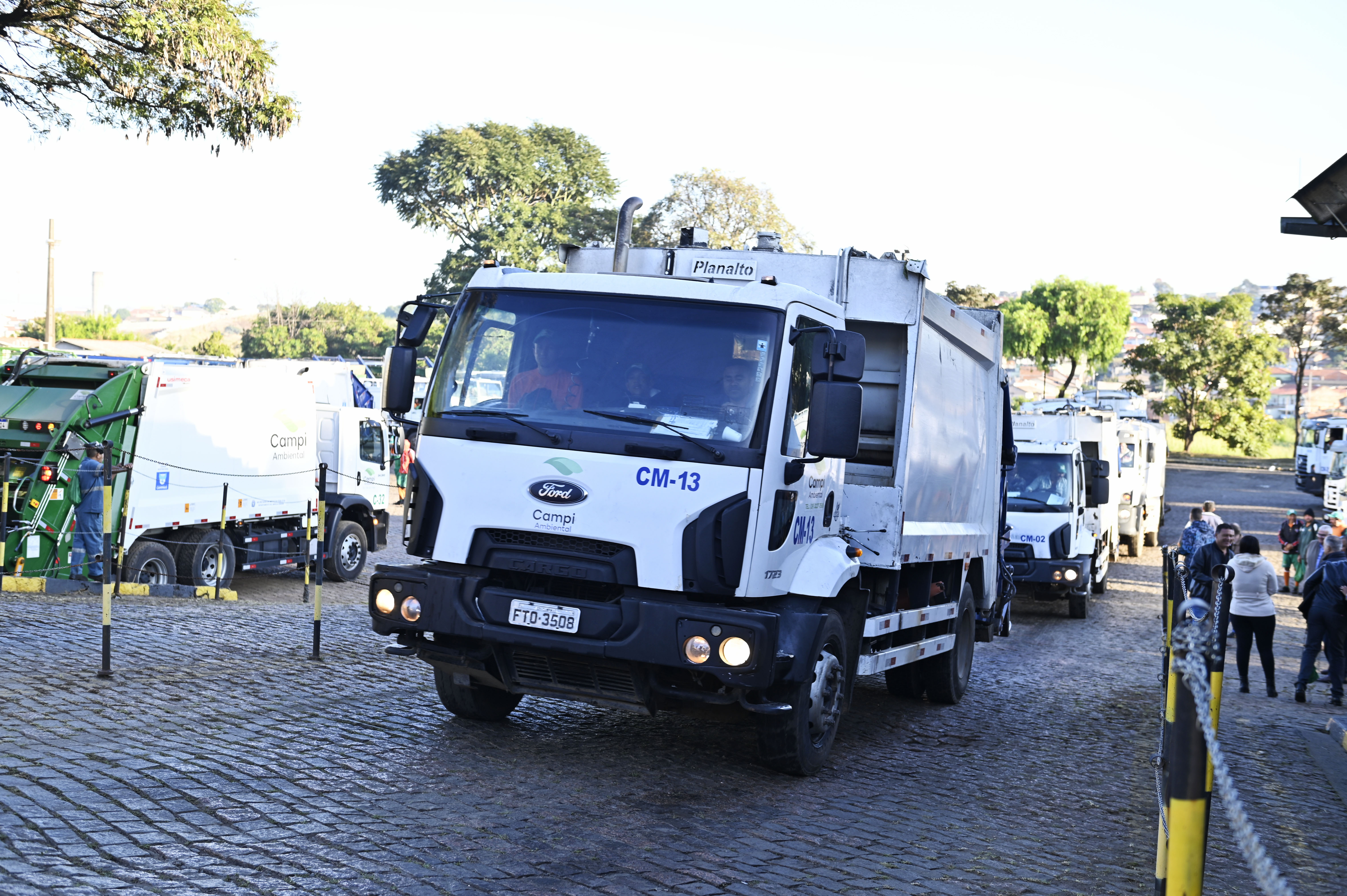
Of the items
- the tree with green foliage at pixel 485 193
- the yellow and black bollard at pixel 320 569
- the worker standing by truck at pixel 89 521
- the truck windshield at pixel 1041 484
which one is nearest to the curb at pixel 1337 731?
the truck windshield at pixel 1041 484

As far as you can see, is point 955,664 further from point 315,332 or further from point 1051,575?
point 315,332

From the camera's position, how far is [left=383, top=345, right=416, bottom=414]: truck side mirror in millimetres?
7332

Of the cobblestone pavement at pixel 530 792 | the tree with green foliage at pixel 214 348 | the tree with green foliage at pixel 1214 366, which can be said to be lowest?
the cobblestone pavement at pixel 530 792

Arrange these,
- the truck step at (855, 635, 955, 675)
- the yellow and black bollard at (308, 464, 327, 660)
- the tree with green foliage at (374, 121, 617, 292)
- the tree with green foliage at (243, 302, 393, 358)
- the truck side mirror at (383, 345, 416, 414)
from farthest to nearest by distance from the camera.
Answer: the tree with green foliage at (243, 302, 393, 358)
the tree with green foliage at (374, 121, 617, 292)
the yellow and black bollard at (308, 464, 327, 660)
the truck step at (855, 635, 955, 675)
the truck side mirror at (383, 345, 416, 414)

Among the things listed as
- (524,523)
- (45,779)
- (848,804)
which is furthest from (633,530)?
(45,779)

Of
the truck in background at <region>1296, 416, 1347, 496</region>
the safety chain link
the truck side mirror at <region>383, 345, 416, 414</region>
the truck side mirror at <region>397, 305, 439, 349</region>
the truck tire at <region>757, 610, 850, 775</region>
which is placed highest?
the truck in background at <region>1296, 416, 1347, 496</region>

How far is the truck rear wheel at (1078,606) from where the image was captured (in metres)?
18.3

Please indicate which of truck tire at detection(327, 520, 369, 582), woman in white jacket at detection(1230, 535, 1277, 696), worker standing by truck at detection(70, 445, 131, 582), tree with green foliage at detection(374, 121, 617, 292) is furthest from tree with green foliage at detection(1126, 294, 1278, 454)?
worker standing by truck at detection(70, 445, 131, 582)

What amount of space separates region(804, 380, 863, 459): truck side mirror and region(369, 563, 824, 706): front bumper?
94 cm

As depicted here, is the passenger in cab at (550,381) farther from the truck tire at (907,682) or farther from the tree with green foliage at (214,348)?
the tree with green foliage at (214,348)

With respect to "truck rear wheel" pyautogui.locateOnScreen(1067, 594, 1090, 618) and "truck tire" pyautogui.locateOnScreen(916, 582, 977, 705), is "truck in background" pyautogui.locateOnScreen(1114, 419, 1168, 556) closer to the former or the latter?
A: "truck rear wheel" pyautogui.locateOnScreen(1067, 594, 1090, 618)

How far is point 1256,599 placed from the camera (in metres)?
13.1

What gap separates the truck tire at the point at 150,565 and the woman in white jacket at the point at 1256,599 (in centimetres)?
1195

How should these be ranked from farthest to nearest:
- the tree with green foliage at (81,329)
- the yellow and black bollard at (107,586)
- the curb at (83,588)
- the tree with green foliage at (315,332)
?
1. the tree with green foliage at (315,332)
2. the tree with green foliage at (81,329)
3. the curb at (83,588)
4. the yellow and black bollard at (107,586)
